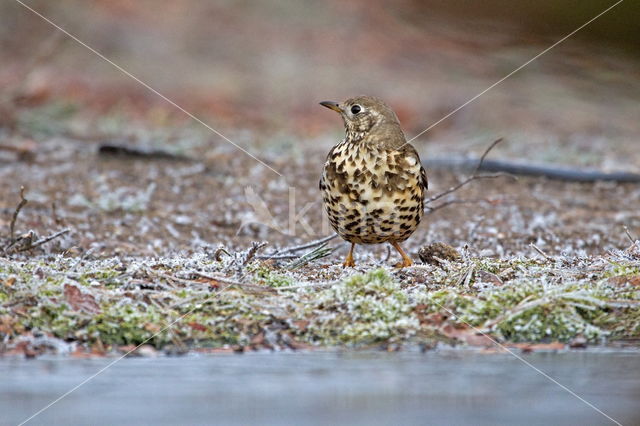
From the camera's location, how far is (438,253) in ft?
20.3

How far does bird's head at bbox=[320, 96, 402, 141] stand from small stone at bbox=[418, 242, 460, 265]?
0.77m

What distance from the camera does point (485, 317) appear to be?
4.95 metres

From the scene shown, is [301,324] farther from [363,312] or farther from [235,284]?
[235,284]

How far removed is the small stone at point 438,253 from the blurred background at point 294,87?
7.62 feet

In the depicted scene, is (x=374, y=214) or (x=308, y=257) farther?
(x=308, y=257)

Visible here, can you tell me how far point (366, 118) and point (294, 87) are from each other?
13046 mm

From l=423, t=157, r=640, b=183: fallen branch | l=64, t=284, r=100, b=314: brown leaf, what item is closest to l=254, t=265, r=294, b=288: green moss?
l=64, t=284, r=100, b=314: brown leaf

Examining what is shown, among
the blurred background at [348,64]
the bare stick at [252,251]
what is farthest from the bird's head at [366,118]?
the blurred background at [348,64]

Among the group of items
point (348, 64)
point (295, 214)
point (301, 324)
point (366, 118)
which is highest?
point (348, 64)

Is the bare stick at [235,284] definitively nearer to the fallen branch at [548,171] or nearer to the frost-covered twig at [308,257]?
the frost-covered twig at [308,257]

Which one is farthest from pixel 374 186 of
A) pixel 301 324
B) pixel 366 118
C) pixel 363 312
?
pixel 301 324

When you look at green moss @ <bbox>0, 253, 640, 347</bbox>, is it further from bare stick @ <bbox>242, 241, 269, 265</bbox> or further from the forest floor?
bare stick @ <bbox>242, 241, 269, 265</bbox>

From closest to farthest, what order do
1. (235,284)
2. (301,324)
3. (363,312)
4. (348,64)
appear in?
1. (301,324)
2. (363,312)
3. (235,284)
4. (348,64)

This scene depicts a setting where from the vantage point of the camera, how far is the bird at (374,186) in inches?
231
